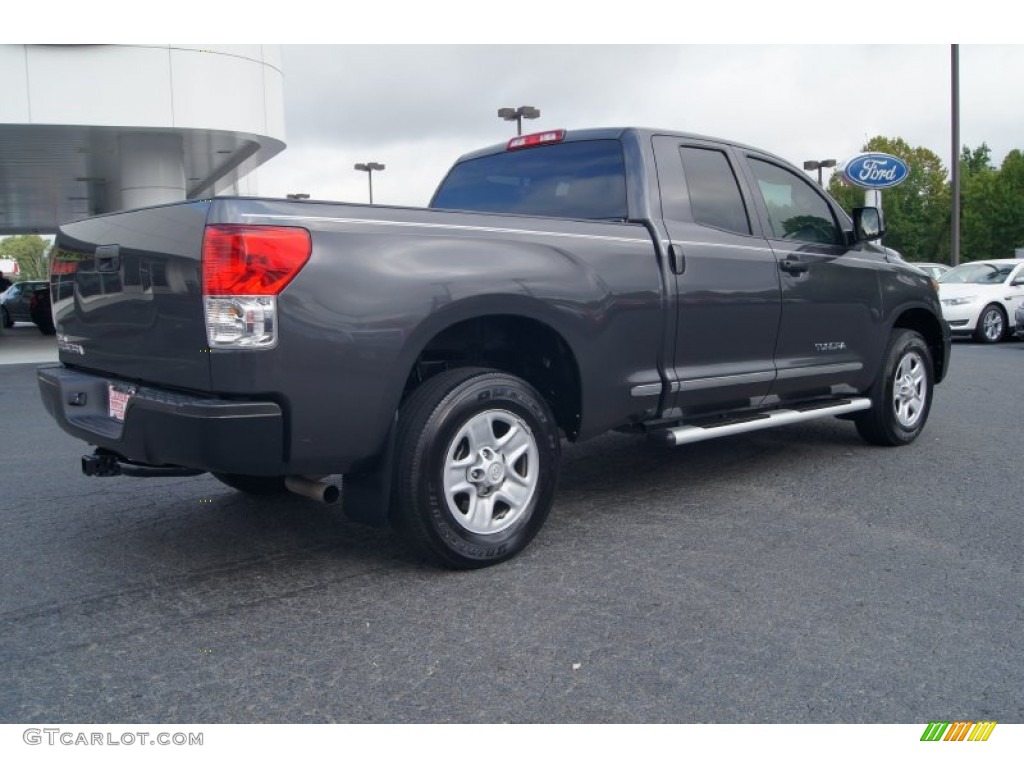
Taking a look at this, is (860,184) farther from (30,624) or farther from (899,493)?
(30,624)

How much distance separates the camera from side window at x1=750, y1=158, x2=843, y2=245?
5.53 m

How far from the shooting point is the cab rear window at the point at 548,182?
4906mm

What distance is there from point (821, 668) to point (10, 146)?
18.2 meters

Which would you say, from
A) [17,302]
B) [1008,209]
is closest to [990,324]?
[17,302]

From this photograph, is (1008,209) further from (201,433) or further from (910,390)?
(201,433)

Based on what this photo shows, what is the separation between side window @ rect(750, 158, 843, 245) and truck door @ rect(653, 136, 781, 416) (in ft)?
0.88

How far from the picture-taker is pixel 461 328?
13.4ft

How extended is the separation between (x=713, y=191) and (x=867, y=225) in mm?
1444

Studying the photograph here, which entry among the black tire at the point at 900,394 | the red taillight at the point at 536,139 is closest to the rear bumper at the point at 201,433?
the red taillight at the point at 536,139

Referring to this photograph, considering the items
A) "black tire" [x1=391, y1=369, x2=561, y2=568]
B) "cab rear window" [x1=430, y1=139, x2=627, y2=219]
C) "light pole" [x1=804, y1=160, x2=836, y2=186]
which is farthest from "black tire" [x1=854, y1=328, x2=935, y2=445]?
"light pole" [x1=804, y1=160, x2=836, y2=186]

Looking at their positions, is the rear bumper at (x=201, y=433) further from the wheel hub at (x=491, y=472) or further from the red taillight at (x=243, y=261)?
the wheel hub at (x=491, y=472)

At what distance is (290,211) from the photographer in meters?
3.37

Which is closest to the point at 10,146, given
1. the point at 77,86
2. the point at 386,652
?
the point at 77,86

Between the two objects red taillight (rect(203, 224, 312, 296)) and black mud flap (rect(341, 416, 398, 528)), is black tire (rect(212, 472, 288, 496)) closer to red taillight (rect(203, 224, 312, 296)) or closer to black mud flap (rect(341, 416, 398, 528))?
black mud flap (rect(341, 416, 398, 528))
